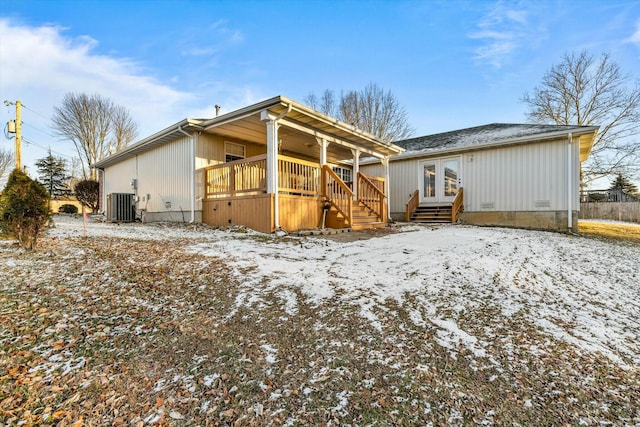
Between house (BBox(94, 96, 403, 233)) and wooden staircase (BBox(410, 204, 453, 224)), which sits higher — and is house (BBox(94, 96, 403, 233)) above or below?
above

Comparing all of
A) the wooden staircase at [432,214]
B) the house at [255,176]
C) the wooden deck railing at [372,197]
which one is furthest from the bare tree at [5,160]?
the wooden staircase at [432,214]

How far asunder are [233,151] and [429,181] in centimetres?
787

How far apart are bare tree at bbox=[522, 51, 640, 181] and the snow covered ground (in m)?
17.0

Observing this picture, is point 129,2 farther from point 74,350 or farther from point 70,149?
point 70,149

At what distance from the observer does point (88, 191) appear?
17672 mm

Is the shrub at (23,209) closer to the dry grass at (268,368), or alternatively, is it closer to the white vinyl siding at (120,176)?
the dry grass at (268,368)

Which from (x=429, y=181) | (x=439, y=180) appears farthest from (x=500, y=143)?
(x=429, y=181)

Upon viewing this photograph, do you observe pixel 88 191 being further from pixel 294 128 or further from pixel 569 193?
pixel 569 193

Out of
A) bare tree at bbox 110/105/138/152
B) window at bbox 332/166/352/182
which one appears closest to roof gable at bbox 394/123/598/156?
window at bbox 332/166/352/182

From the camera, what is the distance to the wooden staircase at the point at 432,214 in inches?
433

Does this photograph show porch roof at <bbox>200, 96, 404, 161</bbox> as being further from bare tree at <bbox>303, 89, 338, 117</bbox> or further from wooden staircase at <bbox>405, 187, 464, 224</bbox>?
bare tree at <bbox>303, 89, 338, 117</bbox>

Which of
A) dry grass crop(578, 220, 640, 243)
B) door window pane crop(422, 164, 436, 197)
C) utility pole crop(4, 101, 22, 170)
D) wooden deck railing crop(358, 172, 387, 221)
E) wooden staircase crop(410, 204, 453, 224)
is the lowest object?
dry grass crop(578, 220, 640, 243)

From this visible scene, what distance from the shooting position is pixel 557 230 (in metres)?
9.12

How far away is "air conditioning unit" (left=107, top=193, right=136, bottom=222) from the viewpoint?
418 inches
